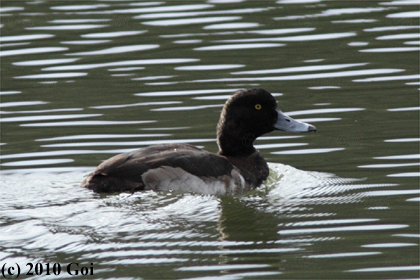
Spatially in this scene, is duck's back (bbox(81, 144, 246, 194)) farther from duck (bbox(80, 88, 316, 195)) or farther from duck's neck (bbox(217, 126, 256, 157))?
duck's neck (bbox(217, 126, 256, 157))

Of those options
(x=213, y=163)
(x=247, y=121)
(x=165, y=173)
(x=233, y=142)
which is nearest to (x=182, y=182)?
(x=165, y=173)

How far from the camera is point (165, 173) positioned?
936cm

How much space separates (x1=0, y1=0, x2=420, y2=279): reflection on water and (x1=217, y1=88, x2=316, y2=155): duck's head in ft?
1.48

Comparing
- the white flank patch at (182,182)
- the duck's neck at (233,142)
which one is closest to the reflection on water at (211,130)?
the white flank patch at (182,182)

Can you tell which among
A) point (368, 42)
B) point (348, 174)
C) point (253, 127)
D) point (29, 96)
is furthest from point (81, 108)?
point (368, 42)

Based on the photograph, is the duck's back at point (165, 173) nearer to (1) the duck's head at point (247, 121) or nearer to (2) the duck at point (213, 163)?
(2) the duck at point (213, 163)

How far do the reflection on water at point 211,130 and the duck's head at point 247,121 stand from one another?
0.45m

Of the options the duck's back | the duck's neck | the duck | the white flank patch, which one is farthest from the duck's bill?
the white flank patch

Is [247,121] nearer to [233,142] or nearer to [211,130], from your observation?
[233,142]

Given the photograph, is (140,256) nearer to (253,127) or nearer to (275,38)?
(253,127)

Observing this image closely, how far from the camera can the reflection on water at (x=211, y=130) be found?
748 centimetres

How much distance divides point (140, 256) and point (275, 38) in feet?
30.5

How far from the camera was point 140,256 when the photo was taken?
7.28m

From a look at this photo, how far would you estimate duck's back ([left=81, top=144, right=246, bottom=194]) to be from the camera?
9211 millimetres
